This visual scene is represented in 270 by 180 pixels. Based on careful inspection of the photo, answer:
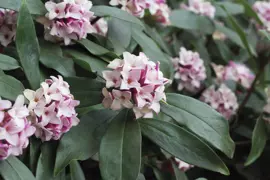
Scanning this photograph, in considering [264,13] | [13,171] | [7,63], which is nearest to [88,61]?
[7,63]

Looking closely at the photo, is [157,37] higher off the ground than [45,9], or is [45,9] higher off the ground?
[45,9]

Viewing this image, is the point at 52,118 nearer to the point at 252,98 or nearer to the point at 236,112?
the point at 236,112

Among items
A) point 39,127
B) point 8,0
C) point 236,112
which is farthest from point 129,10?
point 236,112

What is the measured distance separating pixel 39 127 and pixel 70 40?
230 millimetres

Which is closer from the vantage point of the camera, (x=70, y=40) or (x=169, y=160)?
(x=70, y=40)

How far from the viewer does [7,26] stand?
0.92 meters

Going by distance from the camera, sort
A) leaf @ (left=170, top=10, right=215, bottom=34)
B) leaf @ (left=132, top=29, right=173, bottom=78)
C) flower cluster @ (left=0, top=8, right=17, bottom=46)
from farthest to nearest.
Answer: leaf @ (left=170, top=10, right=215, bottom=34)
leaf @ (left=132, top=29, right=173, bottom=78)
flower cluster @ (left=0, top=8, right=17, bottom=46)

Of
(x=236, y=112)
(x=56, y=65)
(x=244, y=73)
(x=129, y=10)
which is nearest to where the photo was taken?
(x=56, y=65)

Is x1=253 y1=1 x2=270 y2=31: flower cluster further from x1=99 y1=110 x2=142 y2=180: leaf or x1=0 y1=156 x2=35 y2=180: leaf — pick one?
x1=0 y1=156 x2=35 y2=180: leaf

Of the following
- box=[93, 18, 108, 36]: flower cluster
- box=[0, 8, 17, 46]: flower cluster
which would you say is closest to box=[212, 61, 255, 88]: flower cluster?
box=[93, 18, 108, 36]: flower cluster

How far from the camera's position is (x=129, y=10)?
103 centimetres

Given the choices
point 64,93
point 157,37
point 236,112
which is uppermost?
point 64,93

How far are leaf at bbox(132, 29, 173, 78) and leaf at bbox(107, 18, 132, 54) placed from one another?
40 mm

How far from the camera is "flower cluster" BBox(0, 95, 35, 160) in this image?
67cm
